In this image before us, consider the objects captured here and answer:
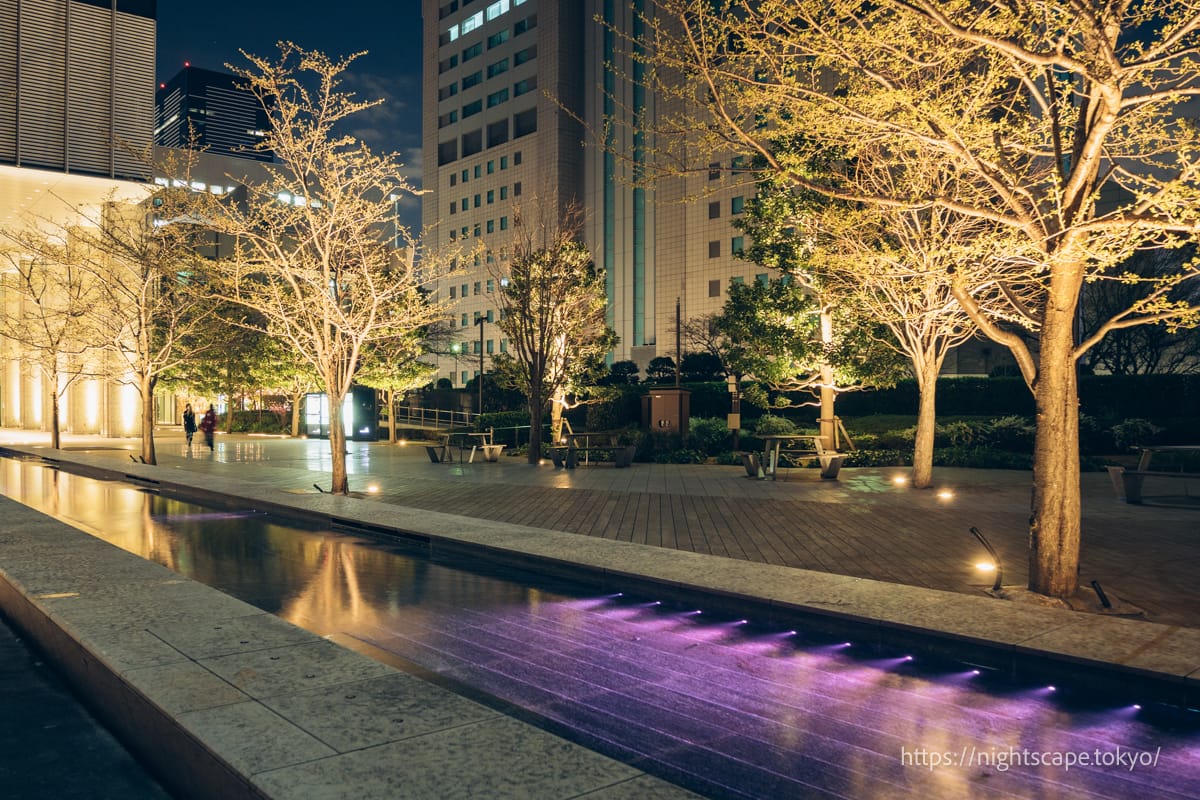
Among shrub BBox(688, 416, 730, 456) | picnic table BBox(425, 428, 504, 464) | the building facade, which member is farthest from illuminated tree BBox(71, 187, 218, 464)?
shrub BBox(688, 416, 730, 456)

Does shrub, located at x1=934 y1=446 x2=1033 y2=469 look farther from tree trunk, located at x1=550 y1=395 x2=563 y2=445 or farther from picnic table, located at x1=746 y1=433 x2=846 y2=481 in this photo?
tree trunk, located at x1=550 y1=395 x2=563 y2=445

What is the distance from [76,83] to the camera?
35.5 meters

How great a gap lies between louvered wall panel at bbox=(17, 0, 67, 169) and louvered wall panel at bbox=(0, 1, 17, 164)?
0.21m

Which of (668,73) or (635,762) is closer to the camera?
(635,762)

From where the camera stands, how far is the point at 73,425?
157 ft

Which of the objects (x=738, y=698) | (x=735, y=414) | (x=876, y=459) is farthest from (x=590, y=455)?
(x=738, y=698)

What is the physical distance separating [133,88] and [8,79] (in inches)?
194

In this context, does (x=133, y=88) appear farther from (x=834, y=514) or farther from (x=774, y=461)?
(x=834, y=514)

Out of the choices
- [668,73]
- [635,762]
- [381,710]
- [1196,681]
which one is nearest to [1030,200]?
[1196,681]

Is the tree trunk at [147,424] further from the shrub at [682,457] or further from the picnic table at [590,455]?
the shrub at [682,457]

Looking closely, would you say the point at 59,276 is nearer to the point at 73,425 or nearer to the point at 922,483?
the point at 73,425

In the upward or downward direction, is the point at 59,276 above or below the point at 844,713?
above

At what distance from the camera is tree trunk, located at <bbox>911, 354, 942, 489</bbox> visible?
1691cm

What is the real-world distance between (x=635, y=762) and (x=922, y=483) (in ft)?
46.7
